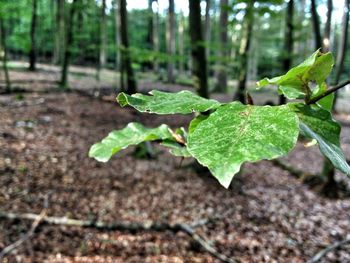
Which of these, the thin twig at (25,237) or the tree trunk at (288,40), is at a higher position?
the tree trunk at (288,40)

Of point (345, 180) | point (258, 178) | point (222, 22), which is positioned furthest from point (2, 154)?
point (222, 22)

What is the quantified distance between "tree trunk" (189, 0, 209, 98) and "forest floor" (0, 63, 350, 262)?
1.48 m

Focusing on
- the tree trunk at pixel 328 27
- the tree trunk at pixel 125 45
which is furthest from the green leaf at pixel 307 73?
the tree trunk at pixel 125 45

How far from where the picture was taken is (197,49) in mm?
4539

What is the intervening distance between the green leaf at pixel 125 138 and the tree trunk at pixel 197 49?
3.50 meters

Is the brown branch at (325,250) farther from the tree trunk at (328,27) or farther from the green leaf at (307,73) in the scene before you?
the green leaf at (307,73)

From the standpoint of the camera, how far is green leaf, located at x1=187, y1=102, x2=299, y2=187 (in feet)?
1.46

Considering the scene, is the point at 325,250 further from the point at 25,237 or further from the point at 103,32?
the point at 103,32

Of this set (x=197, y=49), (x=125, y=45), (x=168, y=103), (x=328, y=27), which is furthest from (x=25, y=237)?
(x=125, y=45)

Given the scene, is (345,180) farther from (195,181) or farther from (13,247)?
(13,247)

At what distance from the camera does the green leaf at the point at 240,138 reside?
444mm

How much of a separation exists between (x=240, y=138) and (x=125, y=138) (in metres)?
0.60

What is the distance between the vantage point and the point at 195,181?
5.14 meters

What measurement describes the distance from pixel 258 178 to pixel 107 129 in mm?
3332
